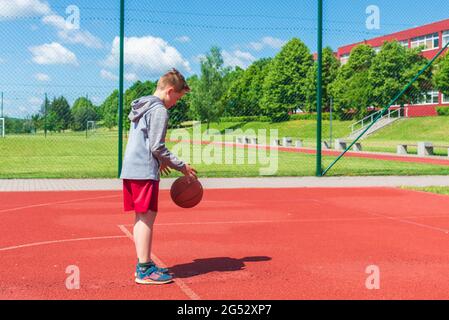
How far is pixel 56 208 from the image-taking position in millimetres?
9047

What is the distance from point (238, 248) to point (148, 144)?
6.59ft

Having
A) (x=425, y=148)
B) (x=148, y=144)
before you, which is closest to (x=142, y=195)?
(x=148, y=144)

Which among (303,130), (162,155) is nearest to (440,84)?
(303,130)

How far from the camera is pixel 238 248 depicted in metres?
6.12

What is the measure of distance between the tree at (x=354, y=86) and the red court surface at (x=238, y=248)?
3874 centimetres

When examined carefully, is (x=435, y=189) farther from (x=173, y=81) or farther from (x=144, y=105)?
(x=144, y=105)

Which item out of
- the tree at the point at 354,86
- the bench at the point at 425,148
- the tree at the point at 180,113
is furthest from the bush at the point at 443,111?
the tree at the point at 180,113

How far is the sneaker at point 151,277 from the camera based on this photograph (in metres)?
4.57

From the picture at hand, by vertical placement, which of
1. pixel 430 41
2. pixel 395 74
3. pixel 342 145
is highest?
pixel 430 41

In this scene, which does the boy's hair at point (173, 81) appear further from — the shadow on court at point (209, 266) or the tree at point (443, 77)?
the tree at point (443, 77)

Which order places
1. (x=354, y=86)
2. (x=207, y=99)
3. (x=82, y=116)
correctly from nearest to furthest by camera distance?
1. (x=207, y=99)
2. (x=82, y=116)
3. (x=354, y=86)
